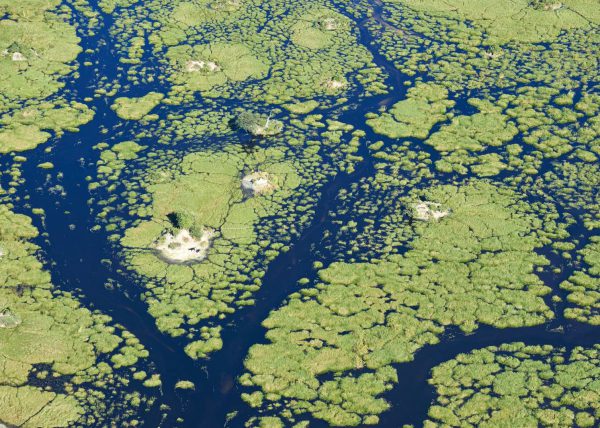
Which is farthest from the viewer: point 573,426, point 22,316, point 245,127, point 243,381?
point 245,127

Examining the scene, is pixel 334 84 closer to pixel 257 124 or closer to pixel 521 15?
pixel 257 124

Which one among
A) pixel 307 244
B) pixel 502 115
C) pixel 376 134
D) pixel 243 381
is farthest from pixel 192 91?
pixel 243 381

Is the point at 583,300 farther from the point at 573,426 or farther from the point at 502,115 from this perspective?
the point at 502,115

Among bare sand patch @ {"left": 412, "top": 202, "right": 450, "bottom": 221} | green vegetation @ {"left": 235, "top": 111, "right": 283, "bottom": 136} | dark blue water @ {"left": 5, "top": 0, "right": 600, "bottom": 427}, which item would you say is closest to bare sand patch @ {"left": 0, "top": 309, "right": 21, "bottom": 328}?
dark blue water @ {"left": 5, "top": 0, "right": 600, "bottom": 427}

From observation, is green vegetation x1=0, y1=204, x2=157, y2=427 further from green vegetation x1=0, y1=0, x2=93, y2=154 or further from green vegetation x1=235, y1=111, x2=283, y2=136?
green vegetation x1=235, y1=111, x2=283, y2=136

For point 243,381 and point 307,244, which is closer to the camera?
point 243,381

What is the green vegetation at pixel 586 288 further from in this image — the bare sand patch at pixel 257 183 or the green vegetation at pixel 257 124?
the green vegetation at pixel 257 124

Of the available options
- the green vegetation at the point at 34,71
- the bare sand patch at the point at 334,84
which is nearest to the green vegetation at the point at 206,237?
the bare sand patch at the point at 334,84

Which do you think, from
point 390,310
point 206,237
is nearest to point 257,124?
point 206,237
